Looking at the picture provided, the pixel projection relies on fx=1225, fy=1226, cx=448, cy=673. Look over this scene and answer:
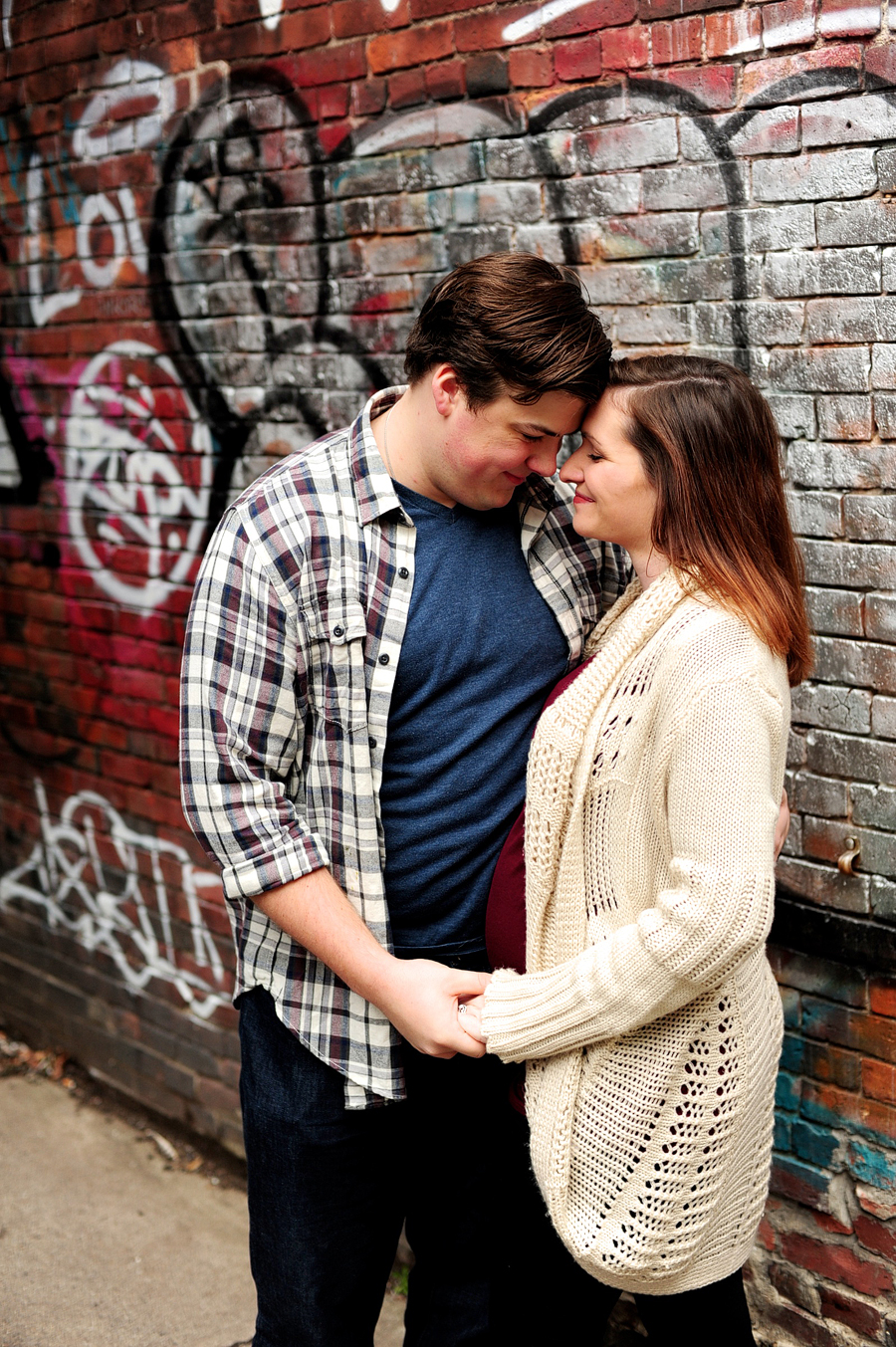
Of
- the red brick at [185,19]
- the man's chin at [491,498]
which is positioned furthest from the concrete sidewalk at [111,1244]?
the red brick at [185,19]

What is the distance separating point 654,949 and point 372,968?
0.47m

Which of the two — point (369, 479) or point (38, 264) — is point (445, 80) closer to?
point (369, 479)

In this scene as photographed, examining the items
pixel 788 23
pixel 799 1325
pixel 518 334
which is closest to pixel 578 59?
pixel 788 23

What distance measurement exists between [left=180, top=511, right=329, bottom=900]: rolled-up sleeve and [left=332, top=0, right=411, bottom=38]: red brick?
1.39 metres

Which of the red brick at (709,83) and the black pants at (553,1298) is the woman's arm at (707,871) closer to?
the black pants at (553,1298)

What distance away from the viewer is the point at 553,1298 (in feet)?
6.97

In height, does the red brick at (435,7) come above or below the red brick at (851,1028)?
above

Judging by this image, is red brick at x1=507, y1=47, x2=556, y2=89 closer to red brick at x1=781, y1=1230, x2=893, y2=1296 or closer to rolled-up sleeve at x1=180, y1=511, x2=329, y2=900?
rolled-up sleeve at x1=180, y1=511, x2=329, y2=900

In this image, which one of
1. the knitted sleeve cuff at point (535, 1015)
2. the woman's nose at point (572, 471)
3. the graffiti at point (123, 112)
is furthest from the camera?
the graffiti at point (123, 112)

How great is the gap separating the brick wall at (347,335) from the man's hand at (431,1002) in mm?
803

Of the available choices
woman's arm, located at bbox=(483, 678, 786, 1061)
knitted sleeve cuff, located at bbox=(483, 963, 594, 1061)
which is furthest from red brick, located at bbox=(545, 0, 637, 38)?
knitted sleeve cuff, located at bbox=(483, 963, 594, 1061)

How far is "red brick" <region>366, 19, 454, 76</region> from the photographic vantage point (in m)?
2.58

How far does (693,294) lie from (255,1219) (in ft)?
6.10

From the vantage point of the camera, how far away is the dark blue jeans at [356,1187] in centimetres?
208
